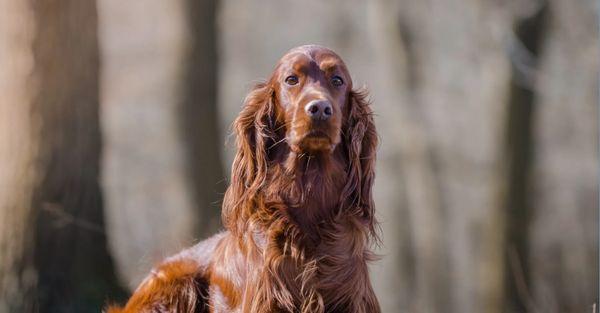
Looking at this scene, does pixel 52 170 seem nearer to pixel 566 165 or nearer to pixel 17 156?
pixel 17 156

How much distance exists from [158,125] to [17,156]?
452 cm

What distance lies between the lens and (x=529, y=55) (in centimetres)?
1073

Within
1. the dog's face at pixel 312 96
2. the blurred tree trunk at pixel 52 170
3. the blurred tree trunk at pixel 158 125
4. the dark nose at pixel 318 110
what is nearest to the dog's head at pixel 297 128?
the dog's face at pixel 312 96

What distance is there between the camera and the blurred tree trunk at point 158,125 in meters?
10.3

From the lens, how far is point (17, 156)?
7730 mm

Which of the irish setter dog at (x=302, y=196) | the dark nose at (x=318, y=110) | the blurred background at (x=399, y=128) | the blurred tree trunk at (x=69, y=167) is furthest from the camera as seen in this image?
the blurred background at (x=399, y=128)

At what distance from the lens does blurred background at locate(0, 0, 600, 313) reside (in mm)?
8172

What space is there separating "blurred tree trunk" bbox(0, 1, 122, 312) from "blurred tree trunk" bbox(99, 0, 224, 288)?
36.2 inches

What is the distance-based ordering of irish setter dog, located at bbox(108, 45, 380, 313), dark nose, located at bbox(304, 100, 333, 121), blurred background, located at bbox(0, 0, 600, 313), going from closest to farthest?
1. dark nose, located at bbox(304, 100, 333, 121)
2. irish setter dog, located at bbox(108, 45, 380, 313)
3. blurred background, located at bbox(0, 0, 600, 313)

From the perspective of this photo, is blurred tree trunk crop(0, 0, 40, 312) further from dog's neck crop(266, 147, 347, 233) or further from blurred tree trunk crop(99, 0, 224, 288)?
dog's neck crop(266, 147, 347, 233)

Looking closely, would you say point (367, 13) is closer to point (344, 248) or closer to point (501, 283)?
point (501, 283)

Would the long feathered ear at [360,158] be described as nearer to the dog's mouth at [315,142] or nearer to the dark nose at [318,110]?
the dog's mouth at [315,142]

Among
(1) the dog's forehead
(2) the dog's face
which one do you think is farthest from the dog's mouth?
(1) the dog's forehead

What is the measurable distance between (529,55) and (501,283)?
2.77 metres
